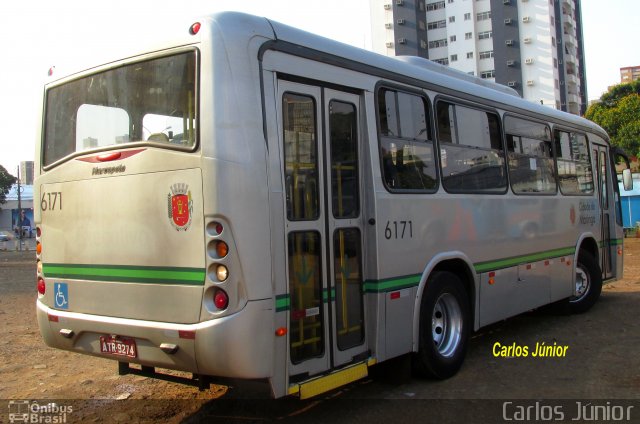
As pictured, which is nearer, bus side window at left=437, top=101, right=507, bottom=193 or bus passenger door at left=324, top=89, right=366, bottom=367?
bus passenger door at left=324, top=89, right=366, bottom=367

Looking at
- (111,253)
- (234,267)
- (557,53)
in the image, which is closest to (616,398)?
(234,267)

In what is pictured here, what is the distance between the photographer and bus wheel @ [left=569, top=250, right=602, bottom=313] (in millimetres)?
9125

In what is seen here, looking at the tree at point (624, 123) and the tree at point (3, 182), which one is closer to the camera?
the tree at point (624, 123)

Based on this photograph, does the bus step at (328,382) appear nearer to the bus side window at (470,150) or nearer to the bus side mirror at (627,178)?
the bus side window at (470,150)

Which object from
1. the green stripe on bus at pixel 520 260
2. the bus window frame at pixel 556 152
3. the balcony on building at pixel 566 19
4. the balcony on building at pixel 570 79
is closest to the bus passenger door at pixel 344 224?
the green stripe on bus at pixel 520 260

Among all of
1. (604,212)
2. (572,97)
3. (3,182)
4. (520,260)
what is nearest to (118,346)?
(520,260)

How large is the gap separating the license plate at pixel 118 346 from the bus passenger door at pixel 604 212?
26.4 feet

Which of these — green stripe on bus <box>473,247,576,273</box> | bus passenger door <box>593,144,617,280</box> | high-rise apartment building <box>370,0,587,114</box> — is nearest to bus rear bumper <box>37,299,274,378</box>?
green stripe on bus <box>473,247,576,273</box>

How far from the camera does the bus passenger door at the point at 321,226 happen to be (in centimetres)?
434

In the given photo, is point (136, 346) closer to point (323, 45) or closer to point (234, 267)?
point (234, 267)

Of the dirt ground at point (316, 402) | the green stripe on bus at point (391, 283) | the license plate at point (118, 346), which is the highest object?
the green stripe on bus at point (391, 283)

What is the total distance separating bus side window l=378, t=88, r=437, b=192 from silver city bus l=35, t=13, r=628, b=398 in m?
0.02

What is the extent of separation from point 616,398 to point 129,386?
183 inches

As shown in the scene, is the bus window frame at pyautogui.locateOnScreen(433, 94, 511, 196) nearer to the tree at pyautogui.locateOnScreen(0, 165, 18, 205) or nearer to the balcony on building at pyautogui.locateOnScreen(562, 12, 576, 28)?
the tree at pyautogui.locateOnScreen(0, 165, 18, 205)
